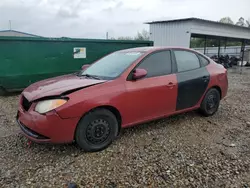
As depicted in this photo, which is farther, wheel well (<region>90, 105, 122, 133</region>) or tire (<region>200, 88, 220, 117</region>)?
tire (<region>200, 88, 220, 117</region>)

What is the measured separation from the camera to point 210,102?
4.15m

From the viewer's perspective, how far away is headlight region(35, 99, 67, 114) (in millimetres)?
2443

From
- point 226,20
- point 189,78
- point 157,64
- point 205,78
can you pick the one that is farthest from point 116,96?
point 226,20

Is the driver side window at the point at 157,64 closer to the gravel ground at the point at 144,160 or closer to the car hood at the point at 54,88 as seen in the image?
the car hood at the point at 54,88

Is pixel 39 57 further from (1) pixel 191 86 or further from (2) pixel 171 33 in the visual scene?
Result: (2) pixel 171 33

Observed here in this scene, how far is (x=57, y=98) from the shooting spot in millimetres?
2494

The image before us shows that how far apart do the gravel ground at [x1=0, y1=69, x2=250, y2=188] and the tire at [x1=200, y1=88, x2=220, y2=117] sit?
17.7 inches

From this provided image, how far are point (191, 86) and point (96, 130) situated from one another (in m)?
1.96

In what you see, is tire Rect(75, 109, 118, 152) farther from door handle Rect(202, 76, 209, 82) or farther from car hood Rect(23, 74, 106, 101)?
door handle Rect(202, 76, 209, 82)

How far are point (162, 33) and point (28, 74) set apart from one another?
9.62 metres

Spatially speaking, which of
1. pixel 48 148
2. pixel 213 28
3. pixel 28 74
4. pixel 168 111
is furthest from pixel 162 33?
pixel 48 148

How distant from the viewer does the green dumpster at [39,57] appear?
5.99 metres

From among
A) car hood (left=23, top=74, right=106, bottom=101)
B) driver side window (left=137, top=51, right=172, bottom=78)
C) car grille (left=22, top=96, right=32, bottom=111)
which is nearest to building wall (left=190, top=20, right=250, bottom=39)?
driver side window (left=137, top=51, right=172, bottom=78)

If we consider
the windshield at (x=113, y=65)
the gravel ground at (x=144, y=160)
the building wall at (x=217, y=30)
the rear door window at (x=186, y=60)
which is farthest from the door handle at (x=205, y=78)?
the building wall at (x=217, y=30)
